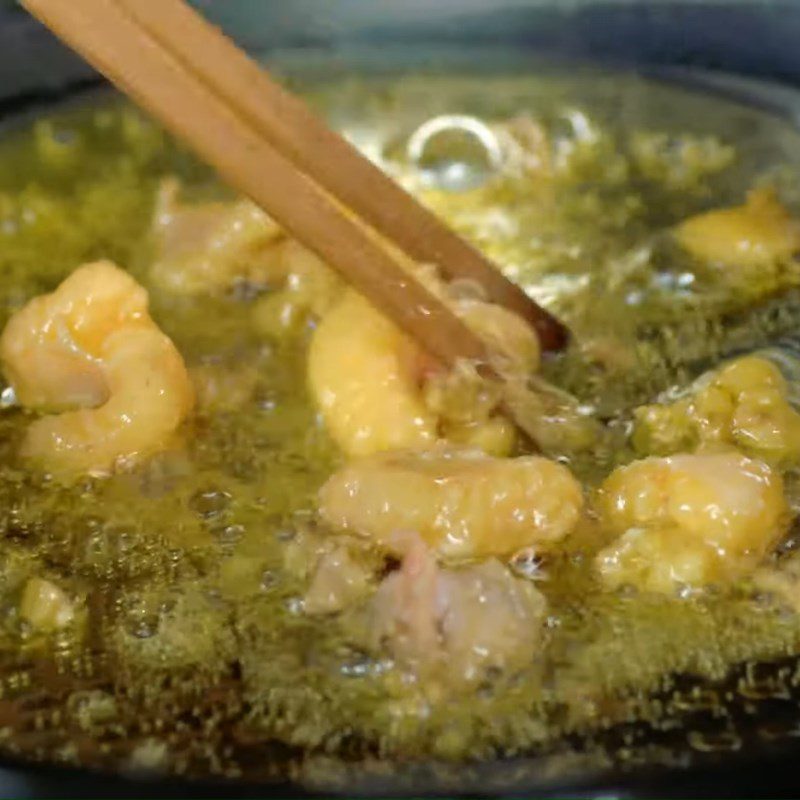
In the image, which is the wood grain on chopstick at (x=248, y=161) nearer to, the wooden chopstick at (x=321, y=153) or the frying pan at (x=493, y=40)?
the wooden chopstick at (x=321, y=153)

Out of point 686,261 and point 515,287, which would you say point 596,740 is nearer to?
point 515,287

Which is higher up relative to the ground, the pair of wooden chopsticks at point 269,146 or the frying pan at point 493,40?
the frying pan at point 493,40

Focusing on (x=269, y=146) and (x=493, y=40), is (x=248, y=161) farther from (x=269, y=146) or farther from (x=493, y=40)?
(x=493, y=40)

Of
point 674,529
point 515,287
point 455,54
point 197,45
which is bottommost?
point 674,529

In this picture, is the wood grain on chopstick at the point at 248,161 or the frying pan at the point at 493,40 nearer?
the wood grain on chopstick at the point at 248,161

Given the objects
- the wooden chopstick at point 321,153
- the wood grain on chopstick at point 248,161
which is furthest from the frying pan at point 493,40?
the wood grain on chopstick at point 248,161

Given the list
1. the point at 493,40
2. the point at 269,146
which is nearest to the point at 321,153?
the point at 269,146

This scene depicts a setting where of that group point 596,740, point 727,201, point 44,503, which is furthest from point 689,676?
point 727,201

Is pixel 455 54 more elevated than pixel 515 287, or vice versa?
pixel 455 54
